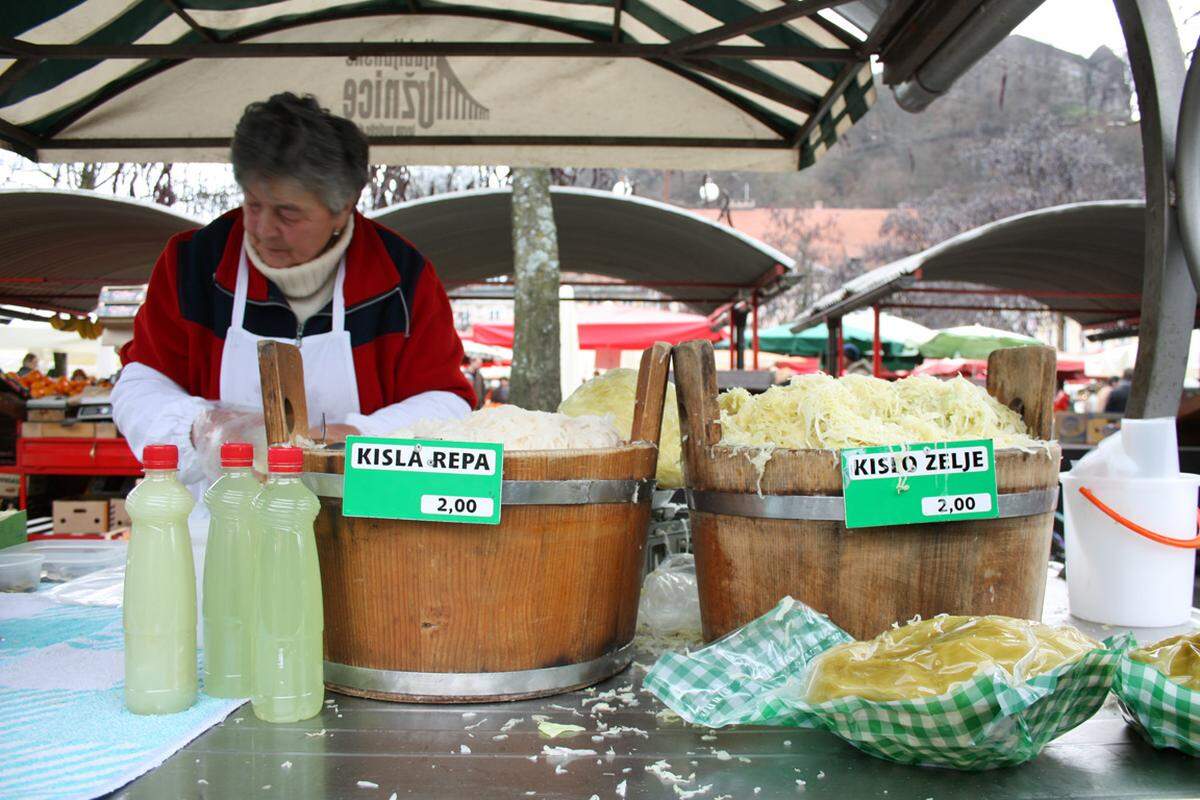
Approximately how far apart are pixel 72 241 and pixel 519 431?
10397 millimetres

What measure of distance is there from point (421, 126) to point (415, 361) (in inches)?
46.9

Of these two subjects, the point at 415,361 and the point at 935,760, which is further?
the point at 415,361

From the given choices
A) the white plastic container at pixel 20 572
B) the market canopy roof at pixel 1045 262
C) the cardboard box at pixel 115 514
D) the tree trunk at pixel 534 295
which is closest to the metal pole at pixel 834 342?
the market canopy roof at pixel 1045 262

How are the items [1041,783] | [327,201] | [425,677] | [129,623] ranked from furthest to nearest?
[327,201] → [425,677] → [129,623] → [1041,783]

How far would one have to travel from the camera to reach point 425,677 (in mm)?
1577

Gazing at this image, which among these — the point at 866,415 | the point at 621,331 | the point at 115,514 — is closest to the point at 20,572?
the point at 866,415

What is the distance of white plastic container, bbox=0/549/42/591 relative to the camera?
2512mm

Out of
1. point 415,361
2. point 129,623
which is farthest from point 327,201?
point 129,623

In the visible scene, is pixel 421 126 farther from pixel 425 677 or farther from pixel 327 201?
pixel 425 677

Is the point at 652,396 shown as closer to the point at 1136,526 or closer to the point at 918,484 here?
the point at 918,484

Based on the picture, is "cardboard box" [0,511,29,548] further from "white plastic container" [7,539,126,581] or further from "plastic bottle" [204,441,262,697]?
"plastic bottle" [204,441,262,697]

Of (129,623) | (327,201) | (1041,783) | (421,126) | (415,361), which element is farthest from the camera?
(421,126)

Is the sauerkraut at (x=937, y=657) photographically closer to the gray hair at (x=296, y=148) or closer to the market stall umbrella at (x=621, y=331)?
the gray hair at (x=296, y=148)

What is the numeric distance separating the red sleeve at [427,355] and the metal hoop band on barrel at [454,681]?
3.97ft
